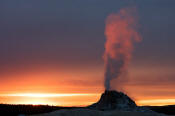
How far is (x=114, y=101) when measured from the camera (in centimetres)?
5462

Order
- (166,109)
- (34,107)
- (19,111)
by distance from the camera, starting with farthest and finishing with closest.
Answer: (166,109), (34,107), (19,111)

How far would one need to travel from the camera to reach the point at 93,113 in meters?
27.6

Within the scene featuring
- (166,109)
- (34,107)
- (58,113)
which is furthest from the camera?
(166,109)

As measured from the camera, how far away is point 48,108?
55125 millimetres

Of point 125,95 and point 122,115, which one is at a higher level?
point 125,95

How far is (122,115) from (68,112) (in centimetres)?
434

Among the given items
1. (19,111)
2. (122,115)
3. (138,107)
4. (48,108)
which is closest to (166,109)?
(138,107)

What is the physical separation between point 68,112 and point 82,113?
1114 mm

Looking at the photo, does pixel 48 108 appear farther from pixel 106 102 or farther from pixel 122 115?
pixel 122 115

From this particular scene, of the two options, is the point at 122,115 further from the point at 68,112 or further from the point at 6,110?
the point at 6,110

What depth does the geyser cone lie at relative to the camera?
177ft

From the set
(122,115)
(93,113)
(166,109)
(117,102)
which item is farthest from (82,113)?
(166,109)

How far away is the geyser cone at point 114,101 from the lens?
53906 millimetres

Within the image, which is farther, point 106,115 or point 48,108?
point 48,108
